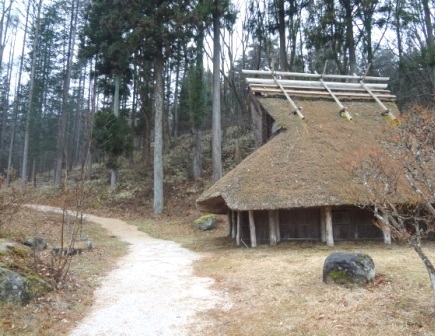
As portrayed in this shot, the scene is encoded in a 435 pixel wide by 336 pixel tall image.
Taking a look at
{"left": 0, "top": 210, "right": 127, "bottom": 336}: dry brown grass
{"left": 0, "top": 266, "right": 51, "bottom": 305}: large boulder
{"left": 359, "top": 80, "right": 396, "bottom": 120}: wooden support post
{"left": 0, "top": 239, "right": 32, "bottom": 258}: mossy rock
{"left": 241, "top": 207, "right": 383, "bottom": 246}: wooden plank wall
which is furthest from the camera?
{"left": 359, "top": 80, "right": 396, "bottom": 120}: wooden support post

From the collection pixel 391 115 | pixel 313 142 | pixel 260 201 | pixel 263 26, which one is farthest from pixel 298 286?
pixel 263 26

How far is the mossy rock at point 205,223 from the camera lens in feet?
56.6

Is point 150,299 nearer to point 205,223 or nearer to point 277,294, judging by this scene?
point 277,294

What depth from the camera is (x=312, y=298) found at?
19.7 ft

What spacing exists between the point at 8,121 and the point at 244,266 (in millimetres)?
45030

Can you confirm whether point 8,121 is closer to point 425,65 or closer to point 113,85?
point 113,85

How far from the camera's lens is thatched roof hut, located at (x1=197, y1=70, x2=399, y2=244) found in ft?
36.4

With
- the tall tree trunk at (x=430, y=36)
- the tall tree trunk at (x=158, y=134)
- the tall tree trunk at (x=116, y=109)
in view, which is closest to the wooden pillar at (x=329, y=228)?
the tall tree trunk at (x=158, y=134)

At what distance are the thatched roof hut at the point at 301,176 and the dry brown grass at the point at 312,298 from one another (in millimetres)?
1859

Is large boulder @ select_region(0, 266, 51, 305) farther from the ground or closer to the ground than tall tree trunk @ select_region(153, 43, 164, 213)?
closer to the ground

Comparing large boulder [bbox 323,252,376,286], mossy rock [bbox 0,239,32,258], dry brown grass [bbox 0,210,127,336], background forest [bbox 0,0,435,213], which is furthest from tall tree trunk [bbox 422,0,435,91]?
mossy rock [bbox 0,239,32,258]

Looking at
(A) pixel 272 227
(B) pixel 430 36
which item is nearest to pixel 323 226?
(A) pixel 272 227

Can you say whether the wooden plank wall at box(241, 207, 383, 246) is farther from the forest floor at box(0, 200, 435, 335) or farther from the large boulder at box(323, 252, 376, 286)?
the large boulder at box(323, 252, 376, 286)

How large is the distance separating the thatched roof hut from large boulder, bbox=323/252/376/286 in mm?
3602
